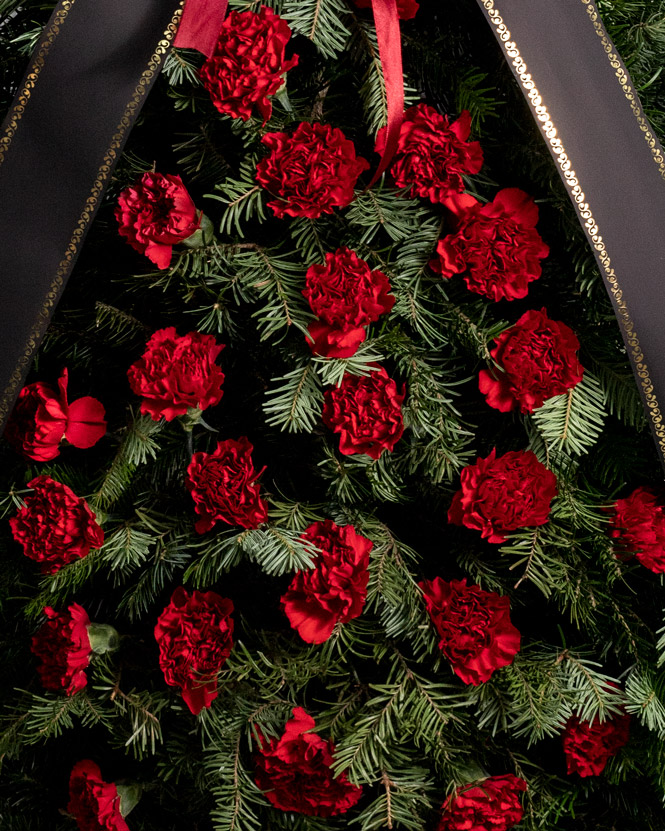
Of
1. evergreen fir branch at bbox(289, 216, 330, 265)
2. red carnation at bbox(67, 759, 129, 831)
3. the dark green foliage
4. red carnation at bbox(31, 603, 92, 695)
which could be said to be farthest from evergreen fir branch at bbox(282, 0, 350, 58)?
red carnation at bbox(67, 759, 129, 831)

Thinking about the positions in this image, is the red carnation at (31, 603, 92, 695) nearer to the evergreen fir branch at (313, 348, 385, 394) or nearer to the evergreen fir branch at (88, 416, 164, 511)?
the evergreen fir branch at (88, 416, 164, 511)

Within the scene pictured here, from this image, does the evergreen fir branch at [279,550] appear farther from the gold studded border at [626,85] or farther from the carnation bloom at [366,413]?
the gold studded border at [626,85]

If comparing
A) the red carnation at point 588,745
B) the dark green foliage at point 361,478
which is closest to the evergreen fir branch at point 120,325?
the dark green foliage at point 361,478

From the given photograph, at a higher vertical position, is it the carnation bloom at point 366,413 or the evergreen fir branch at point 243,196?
the evergreen fir branch at point 243,196

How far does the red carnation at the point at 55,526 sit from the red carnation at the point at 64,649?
1.5 inches

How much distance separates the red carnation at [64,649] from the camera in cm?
61

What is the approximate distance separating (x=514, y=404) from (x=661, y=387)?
0.11 m

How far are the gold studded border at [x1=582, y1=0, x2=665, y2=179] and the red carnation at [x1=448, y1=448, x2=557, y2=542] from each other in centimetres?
25

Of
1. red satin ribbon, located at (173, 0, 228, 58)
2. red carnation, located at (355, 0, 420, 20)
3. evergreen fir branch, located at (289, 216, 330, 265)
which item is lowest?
evergreen fir branch, located at (289, 216, 330, 265)

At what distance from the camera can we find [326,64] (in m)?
0.62

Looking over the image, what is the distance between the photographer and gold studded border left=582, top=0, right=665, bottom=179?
62cm

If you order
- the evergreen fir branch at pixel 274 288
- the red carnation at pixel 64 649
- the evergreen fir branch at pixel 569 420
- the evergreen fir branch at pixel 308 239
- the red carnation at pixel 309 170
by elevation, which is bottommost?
the red carnation at pixel 64 649

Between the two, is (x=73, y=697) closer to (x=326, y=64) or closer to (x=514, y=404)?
(x=514, y=404)

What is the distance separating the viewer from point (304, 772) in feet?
1.98
